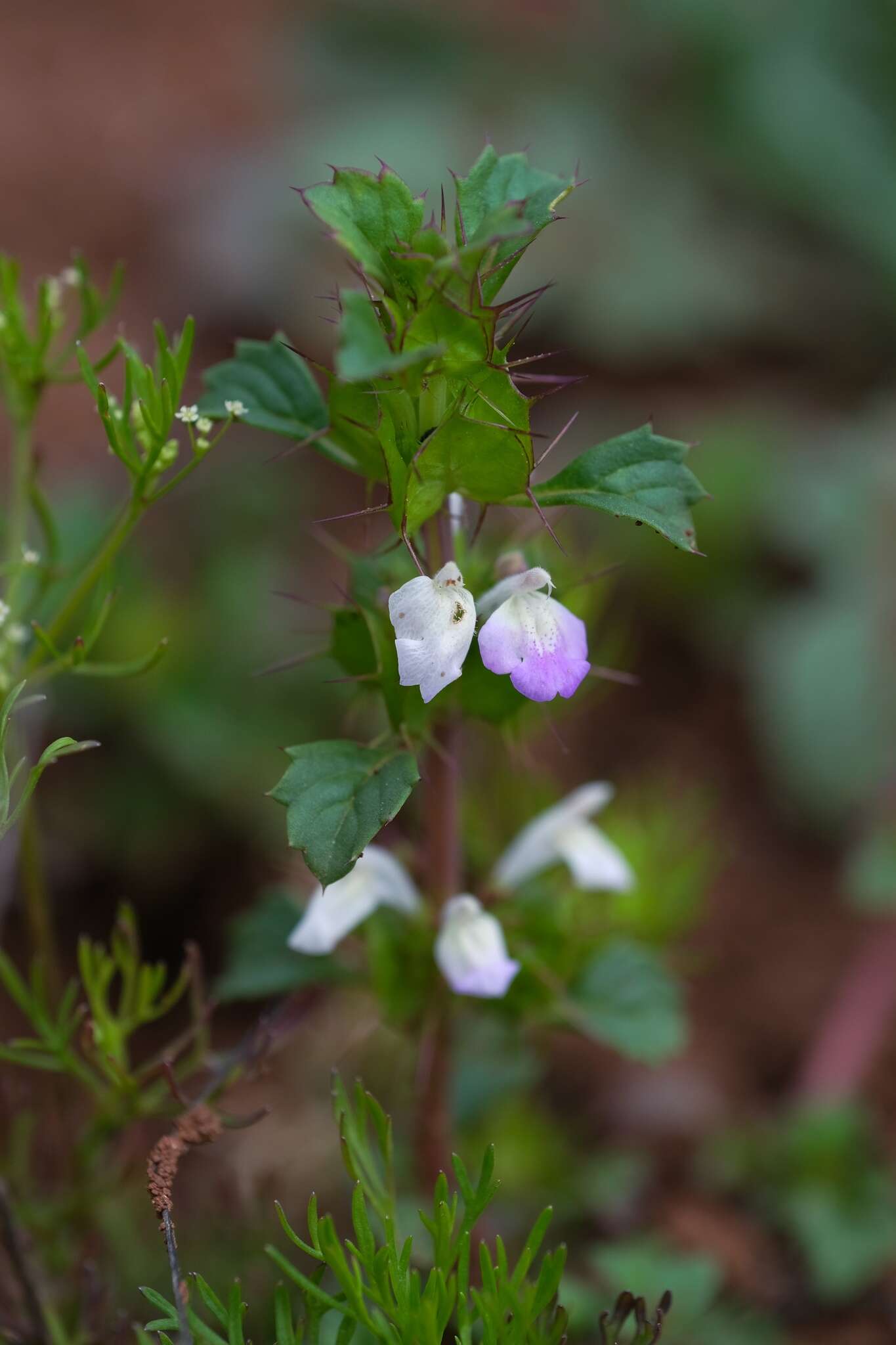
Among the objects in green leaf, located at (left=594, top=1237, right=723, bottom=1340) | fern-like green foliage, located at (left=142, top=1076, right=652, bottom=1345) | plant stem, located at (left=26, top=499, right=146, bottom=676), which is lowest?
green leaf, located at (left=594, top=1237, right=723, bottom=1340)

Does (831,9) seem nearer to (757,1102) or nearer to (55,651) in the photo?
(757,1102)

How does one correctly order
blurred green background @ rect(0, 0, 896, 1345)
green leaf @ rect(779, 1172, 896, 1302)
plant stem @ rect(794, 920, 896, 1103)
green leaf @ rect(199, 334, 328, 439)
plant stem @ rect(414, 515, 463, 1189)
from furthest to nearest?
plant stem @ rect(794, 920, 896, 1103), blurred green background @ rect(0, 0, 896, 1345), green leaf @ rect(779, 1172, 896, 1302), plant stem @ rect(414, 515, 463, 1189), green leaf @ rect(199, 334, 328, 439)

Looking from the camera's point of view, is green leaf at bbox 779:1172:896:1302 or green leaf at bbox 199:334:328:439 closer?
green leaf at bbox 199:334:328:439

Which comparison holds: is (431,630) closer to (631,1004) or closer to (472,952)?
(472,952)

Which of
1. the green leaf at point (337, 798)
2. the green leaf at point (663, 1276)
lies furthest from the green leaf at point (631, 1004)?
the green leaf at point (337, 798)

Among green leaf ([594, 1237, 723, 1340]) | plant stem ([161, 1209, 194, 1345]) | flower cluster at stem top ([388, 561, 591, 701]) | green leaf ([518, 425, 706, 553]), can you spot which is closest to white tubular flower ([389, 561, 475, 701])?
flower cluster at stem top ([388, 561, 591, 701])

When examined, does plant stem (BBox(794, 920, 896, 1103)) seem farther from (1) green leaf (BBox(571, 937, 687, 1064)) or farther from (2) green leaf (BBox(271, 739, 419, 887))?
(2) green leaf (BBox(271, 739, 419, 887))

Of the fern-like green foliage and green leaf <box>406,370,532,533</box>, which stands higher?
green leaf <box>406,370,532,533</box>

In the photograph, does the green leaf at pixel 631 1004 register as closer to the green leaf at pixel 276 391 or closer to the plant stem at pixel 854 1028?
the plant stem at pixel 854 1028
